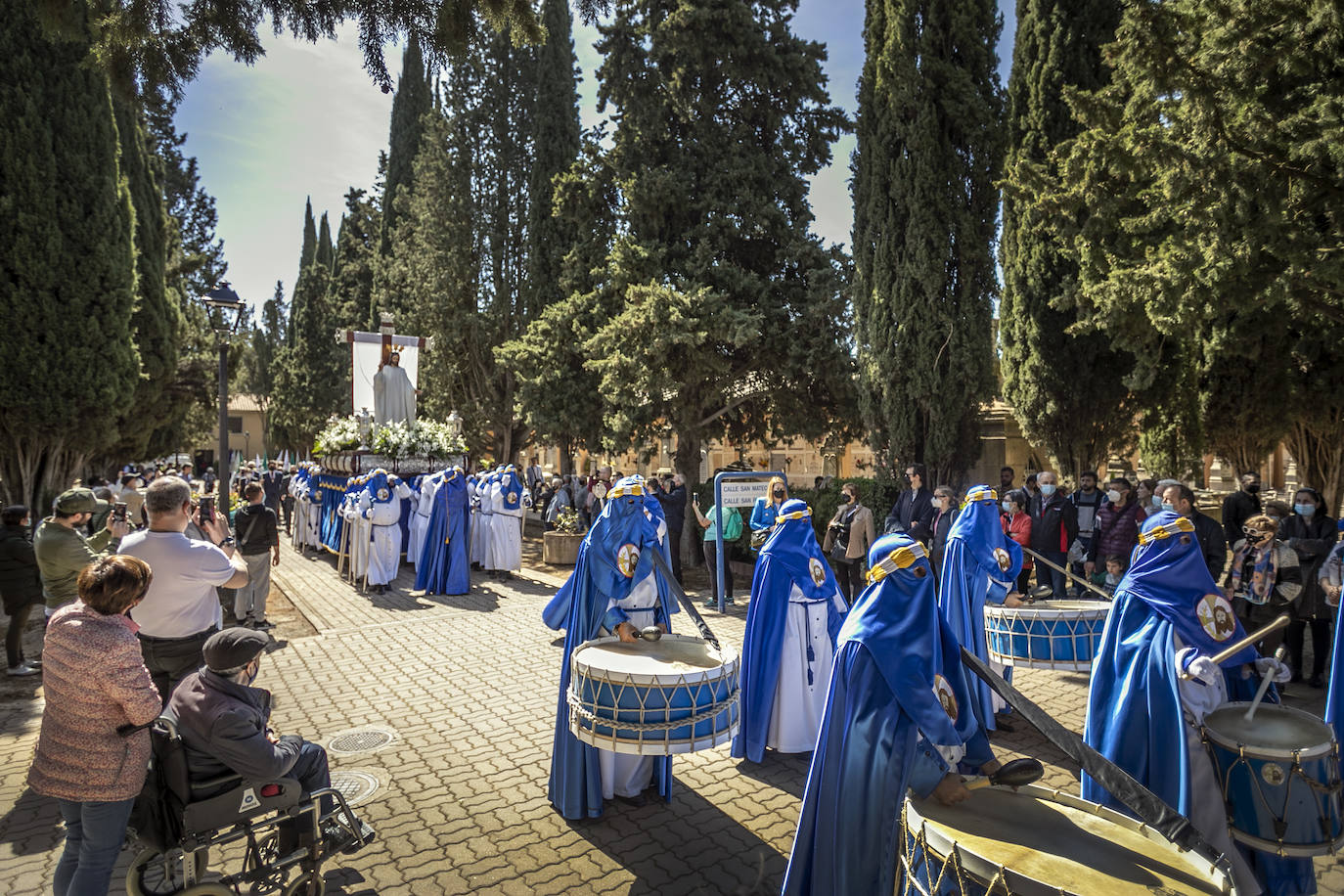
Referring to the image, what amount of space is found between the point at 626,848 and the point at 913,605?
2.59 metres

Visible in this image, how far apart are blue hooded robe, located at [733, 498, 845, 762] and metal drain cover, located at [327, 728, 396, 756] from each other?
2923 millimetres

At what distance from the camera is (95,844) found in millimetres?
3412

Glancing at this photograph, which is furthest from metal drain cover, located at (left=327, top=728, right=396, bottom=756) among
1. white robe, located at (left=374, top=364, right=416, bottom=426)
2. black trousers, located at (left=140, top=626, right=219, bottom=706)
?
white robe, located at (left=374, top=364, right=416, bottom=426)

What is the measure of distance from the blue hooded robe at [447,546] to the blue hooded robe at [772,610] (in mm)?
8487

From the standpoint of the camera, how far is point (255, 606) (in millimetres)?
10508

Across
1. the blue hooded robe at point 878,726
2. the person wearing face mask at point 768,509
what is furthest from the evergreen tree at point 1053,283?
the blue hooded robe at point 878,726

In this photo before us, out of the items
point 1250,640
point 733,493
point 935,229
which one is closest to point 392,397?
point 733,493

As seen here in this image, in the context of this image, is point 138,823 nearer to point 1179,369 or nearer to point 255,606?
point 255,606

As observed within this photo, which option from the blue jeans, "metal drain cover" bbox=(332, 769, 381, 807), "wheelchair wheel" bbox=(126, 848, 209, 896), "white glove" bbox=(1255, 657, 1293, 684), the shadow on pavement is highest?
"white glove" bbox=(1255, 657, 1293, 684)

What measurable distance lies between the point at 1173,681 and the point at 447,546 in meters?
11.6

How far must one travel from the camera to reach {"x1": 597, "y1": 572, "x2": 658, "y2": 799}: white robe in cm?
503

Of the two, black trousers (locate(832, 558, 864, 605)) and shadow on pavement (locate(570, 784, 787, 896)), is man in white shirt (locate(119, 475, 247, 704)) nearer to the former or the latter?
shadow on pavement (locate(570, 784, 787, 896))

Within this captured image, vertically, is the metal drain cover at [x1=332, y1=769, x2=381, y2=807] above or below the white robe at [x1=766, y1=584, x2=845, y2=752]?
below

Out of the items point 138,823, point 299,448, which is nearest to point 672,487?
point 138,823
